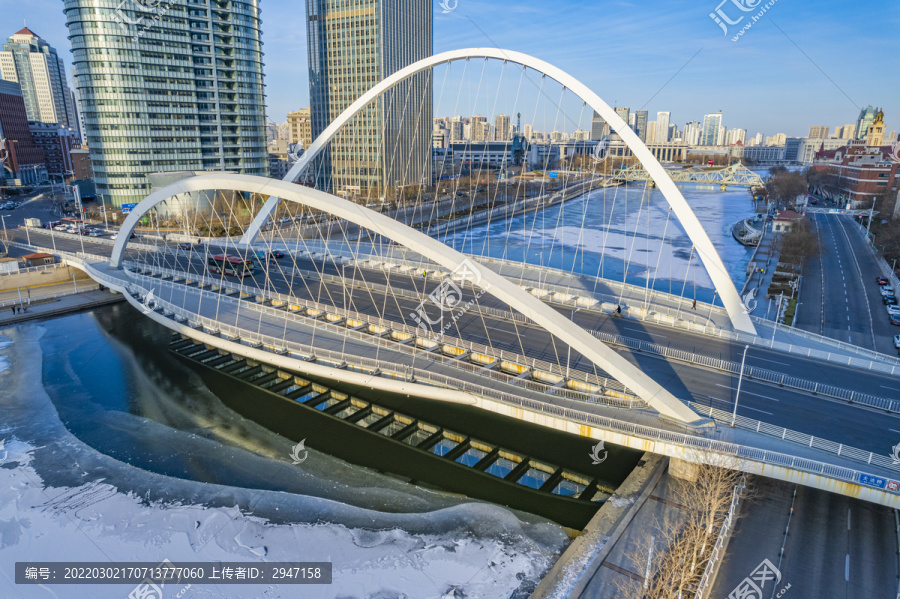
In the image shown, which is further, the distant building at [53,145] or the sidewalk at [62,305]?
the distant building at [53,145]

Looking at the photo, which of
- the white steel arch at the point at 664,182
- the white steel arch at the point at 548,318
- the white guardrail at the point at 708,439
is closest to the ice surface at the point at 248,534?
the white guardrail at the point at 708,439

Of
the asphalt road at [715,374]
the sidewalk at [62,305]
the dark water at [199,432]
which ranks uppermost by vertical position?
the asphalt road at [715,374]

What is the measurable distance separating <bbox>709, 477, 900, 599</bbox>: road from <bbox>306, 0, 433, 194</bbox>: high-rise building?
244 ft

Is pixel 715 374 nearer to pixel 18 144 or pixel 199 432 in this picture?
pixel 199 432

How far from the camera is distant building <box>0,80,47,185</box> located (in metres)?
110

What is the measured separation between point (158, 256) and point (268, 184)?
1043 inches

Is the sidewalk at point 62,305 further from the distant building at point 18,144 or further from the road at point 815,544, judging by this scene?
the distant building at point 18,144

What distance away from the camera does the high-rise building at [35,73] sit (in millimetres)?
184375

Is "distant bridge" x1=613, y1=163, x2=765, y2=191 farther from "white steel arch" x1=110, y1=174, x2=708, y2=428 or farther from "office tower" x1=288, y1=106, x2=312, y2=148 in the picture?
"white steel arch" x1=110, y1=174, x2=708, y2=428

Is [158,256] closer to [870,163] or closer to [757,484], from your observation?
[757,484]

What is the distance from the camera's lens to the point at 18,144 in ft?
370

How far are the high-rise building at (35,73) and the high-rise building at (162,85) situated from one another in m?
159

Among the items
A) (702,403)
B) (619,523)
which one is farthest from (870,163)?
(619,523)

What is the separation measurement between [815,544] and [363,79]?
90913mm
